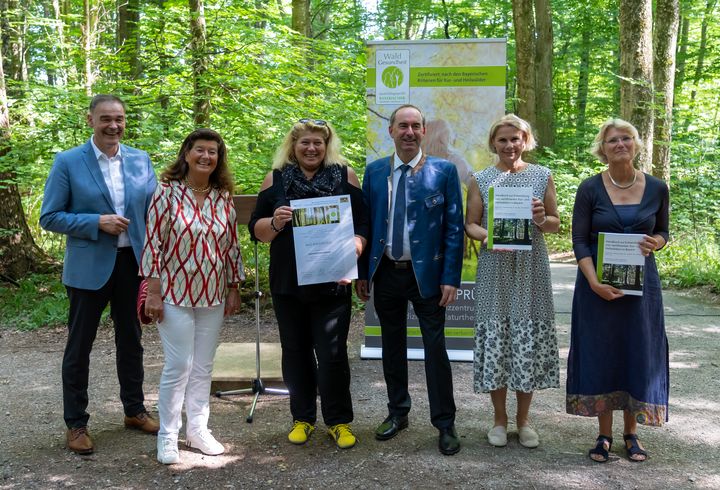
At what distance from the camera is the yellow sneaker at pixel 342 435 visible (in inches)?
151

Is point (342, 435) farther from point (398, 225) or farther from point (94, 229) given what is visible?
point (94, 229)

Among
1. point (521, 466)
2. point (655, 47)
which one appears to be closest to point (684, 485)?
point (521, 466)

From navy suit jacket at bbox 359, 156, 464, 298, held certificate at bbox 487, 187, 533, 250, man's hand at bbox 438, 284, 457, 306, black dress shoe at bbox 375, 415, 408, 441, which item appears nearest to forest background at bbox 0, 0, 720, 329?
navy suit jacket at bbox 359, 156, 464, 298

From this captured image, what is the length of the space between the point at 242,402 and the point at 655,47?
959 centimetres

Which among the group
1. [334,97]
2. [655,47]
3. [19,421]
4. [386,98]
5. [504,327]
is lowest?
[19,421]

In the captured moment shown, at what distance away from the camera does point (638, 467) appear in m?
3.55

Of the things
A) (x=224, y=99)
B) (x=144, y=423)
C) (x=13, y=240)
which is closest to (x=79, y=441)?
(x=144, y=423)

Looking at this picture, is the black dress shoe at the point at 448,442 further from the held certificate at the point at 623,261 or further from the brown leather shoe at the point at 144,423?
the brown leather shoe at the point at 144,423

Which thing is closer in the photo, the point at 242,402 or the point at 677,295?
the point at 242,402

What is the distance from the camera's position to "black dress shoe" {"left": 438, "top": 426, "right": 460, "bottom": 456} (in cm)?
Answer: 372

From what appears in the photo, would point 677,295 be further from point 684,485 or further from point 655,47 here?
point 684,485

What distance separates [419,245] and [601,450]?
5.40 ft

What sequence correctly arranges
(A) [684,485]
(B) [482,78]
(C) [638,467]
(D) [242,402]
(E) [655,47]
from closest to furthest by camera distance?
(A) [684,485] → (C) [638,467] → (D) [242,402] → (B) [482,78] → (E) [655,47]

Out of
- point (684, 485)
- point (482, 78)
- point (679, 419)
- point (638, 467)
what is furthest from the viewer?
point (482, 78)
